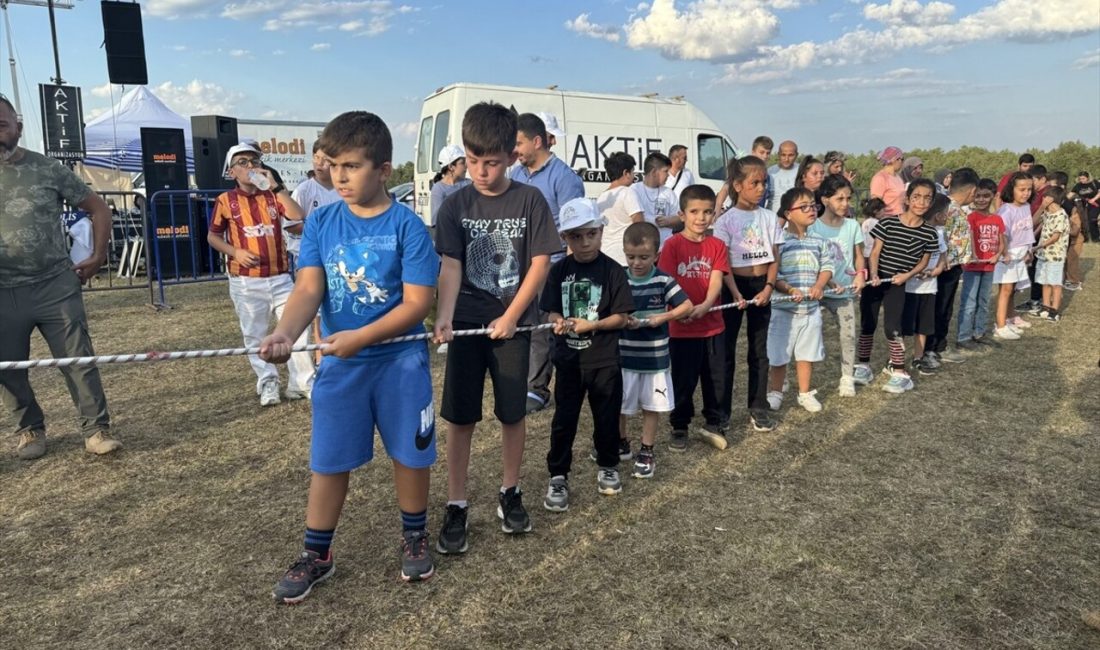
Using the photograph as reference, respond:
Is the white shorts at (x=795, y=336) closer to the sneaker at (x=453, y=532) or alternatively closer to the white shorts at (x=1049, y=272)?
the sneaker at (x=453, y=532)

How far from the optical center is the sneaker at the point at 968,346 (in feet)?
24.4

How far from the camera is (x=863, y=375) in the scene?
20.5 feet

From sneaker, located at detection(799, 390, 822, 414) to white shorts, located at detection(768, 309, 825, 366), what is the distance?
308mm

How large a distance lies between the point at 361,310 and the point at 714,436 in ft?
9.17

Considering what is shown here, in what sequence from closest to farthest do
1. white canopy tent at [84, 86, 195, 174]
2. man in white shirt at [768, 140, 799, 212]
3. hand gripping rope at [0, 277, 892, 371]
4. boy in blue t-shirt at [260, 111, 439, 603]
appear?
hand gripping rope at [0, 277, 892, 371]
boy in blue t-shirt at [260, 111, 439, 603]
man in white shirt at [768, 140, 799, 212]
white canopy tent at [84, 86, 195, 174]

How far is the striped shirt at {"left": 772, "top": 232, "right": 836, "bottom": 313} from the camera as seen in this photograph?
5270 mm

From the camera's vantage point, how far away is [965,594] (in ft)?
9.71

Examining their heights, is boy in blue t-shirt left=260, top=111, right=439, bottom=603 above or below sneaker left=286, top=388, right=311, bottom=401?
above

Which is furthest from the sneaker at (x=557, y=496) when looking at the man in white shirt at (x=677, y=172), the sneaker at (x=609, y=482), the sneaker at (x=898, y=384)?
the man in white shirt at (x=677, y=172)

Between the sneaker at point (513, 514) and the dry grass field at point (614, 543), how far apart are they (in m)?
0.10

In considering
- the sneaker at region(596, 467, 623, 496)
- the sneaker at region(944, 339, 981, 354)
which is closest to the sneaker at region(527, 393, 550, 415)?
the sneaker at region(596, 467, 623, 496)

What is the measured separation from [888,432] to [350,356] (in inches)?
157

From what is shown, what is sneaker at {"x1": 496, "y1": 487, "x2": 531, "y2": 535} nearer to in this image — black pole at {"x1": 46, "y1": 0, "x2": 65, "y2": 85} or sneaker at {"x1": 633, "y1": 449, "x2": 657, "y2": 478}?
sneaker at {"x1": 633, "y1": 449, "x2": 657, "y2": 478}

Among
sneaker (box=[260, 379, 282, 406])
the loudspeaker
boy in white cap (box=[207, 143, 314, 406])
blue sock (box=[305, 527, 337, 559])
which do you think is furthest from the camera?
the loudspeaker
